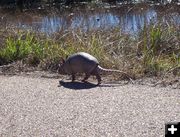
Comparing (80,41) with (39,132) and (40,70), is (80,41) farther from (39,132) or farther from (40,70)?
(39,132)

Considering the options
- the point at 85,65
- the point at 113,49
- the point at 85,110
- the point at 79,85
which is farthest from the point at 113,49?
the point at 85,110

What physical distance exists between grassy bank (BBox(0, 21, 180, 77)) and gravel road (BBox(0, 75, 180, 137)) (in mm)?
1146

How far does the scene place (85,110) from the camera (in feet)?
21.6

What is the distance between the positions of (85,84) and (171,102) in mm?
2030

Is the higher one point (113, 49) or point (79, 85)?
point (113, 49)

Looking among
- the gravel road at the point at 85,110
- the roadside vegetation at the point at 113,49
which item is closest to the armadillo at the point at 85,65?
the gravel road at the point at 85,110

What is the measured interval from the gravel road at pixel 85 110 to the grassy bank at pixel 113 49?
1.15 metres

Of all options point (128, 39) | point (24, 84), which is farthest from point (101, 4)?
point (24, 84)

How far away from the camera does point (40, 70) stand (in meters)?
9.79

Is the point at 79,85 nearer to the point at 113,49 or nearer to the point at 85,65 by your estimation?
the point at 85,65

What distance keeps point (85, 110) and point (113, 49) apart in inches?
145

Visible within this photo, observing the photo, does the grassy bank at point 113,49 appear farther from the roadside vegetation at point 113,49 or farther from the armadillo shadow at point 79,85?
the armadillo shadow at point 79,85

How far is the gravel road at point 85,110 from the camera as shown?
581cm

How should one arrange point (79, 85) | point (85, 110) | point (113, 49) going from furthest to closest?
point (113, 49), point (79, 85), point (85, 110)
